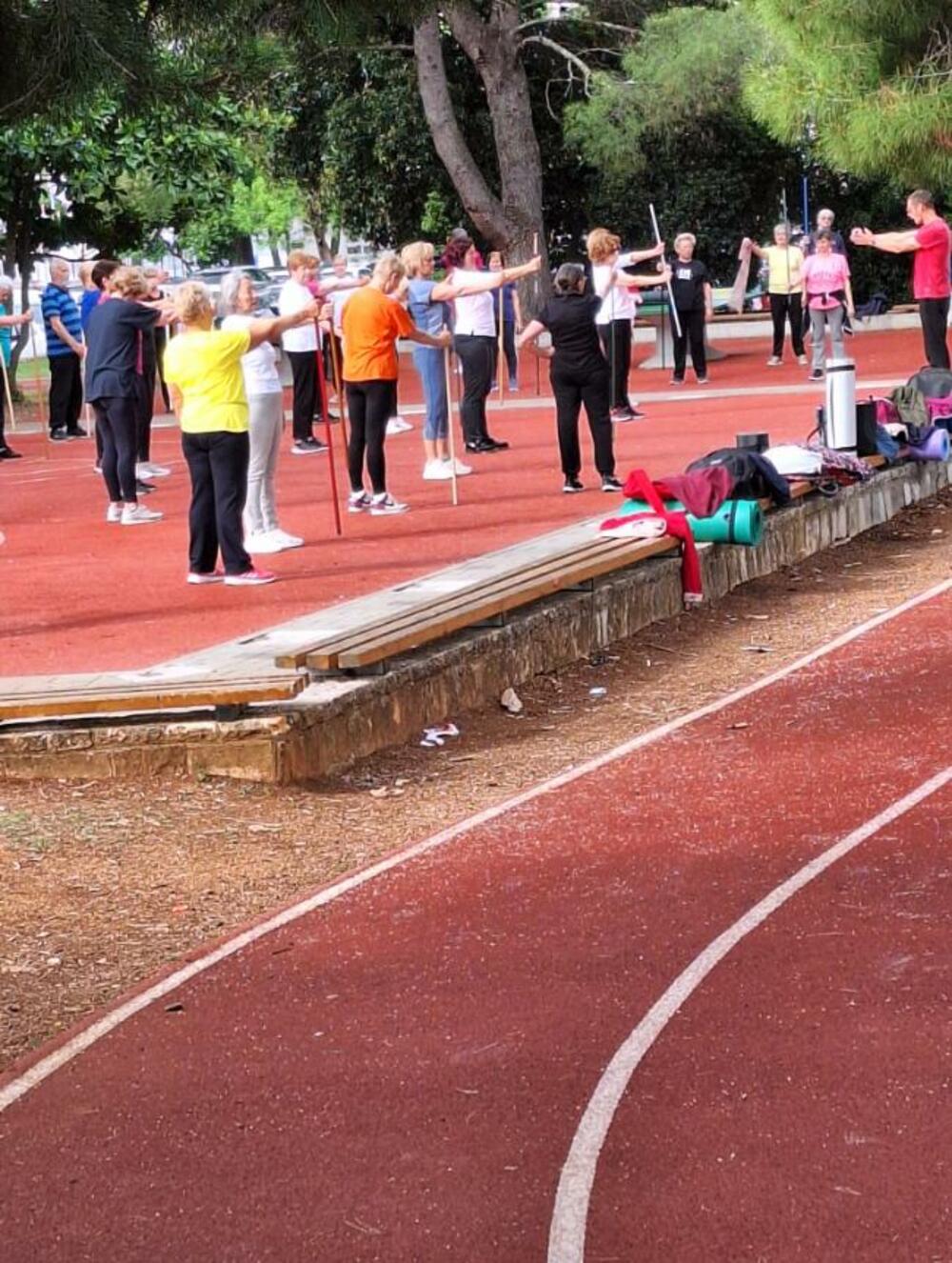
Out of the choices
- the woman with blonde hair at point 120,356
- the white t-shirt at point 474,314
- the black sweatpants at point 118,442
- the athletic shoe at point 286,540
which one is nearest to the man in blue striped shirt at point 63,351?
the white t-shirt at point 474,314

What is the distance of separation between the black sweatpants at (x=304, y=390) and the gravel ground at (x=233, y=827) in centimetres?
758

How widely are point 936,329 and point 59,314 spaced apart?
878 centimetres

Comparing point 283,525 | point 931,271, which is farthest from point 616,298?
point 283,525

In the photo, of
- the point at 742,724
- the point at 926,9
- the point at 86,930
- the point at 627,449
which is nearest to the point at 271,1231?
the point at 86,930

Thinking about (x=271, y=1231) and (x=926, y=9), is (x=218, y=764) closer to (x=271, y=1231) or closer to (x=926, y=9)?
(x=271, y=1231)

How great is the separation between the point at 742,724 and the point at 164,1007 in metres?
4.33

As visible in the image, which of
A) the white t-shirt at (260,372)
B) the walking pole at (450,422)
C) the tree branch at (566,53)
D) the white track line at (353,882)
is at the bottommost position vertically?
the white track line at (353,882)

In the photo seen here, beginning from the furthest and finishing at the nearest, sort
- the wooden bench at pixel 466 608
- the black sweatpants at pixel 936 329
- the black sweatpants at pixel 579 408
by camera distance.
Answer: the black sweatpants at pixel 936 329, the black sweatpants at pixel 579 408, the wooden bench at pixel 466 608

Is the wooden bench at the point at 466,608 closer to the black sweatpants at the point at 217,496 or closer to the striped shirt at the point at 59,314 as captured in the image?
the black sweatpants at the point at 217,496

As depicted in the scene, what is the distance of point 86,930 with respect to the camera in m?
8.27

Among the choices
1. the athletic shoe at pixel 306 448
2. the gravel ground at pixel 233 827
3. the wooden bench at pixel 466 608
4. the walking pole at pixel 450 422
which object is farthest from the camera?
the athletic shoe at pixel 306 448

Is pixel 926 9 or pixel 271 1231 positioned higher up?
pixel 926 9

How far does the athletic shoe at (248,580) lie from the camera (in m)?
13.1

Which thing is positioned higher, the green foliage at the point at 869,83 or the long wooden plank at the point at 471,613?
the green foliage at the point at 869,83
